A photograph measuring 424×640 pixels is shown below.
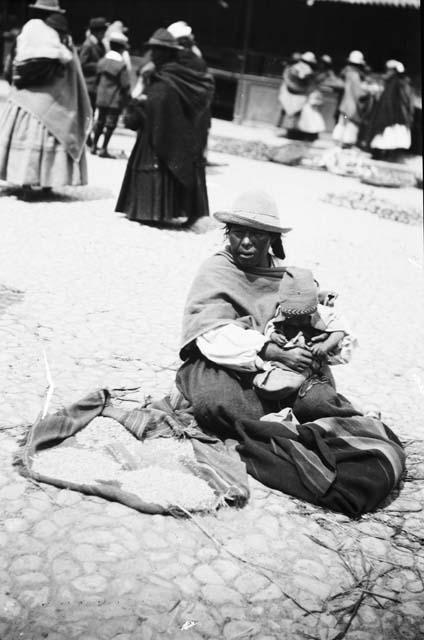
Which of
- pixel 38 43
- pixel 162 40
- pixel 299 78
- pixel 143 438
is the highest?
pixel 162 40

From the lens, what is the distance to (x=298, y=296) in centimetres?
344

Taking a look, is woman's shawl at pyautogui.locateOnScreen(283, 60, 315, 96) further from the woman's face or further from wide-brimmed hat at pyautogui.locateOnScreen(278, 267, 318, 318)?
wide-brimmed hat at pyautogui.locateOnScreen(278, 267, 318, 318)

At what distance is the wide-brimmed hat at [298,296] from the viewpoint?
344 centimetres

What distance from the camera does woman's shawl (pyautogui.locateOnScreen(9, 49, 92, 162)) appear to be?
27.0 ft

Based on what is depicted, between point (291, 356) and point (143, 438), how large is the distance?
759 millimetres

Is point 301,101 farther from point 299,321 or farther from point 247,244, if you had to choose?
point 299,321

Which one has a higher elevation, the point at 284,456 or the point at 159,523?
the point at 284,456

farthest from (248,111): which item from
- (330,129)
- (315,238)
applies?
(315,238)

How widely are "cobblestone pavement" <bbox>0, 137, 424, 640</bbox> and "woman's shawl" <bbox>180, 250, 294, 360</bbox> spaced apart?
759 millimetres

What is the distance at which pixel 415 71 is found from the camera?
19734mm

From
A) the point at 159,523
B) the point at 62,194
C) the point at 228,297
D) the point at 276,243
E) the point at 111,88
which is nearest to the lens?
the point at 159,523

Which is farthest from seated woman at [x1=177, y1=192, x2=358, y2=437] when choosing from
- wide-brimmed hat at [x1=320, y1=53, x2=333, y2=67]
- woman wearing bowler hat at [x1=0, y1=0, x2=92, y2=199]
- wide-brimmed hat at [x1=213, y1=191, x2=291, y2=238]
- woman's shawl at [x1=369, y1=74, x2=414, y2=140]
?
wide-brimmed hat at [x1=320, y1=53, x2=333, y2=67]

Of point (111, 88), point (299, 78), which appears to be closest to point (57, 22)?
point (111, 88)

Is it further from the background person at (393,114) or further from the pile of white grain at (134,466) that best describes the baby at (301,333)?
the background person at (393,114)
